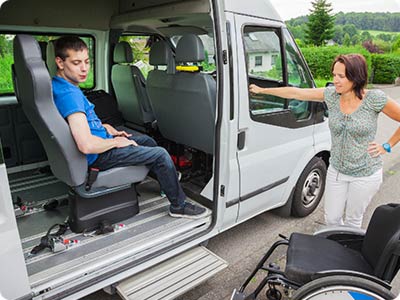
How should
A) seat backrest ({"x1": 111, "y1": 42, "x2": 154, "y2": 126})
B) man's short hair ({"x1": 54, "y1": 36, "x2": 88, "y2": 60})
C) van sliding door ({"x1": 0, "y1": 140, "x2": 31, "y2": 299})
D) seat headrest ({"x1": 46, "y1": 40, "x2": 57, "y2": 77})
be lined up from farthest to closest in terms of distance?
seat backrest ({"x1": 111, "y1": 42, "x2": 154, "y2": 126}) → seat headrest ({"x1": 46, "y1": 40, "x2": 57, "y2": 77}) → man's short hair ({"x1": 54, "y1": 36, "x2": 88, "y2": 60}) → van sliding door ({"x1": 0, "y1": 140, "x2": 31, "y2": 299})

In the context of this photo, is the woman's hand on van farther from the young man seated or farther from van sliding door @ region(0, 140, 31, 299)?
van sliding door @ region(0, 140, 31, 299)

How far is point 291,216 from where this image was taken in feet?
12.7

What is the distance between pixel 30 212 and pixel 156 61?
2133mm

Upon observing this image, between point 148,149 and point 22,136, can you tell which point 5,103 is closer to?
point 22,136

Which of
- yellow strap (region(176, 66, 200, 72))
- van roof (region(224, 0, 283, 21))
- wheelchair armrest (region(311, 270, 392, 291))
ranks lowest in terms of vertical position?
wheelchair armrest (region(311, 270, 392, 291))

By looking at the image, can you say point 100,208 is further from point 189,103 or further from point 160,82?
point 160,82

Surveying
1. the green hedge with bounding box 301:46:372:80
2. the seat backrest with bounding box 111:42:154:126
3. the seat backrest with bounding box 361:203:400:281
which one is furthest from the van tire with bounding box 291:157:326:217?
the green hedge with bounding box 301:46:372:80

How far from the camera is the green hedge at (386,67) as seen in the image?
18078 mm

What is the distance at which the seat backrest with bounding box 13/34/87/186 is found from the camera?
2084mm

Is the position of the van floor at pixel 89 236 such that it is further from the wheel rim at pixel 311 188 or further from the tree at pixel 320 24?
the tree at pixel 320 24

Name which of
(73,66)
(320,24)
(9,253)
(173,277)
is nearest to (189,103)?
(73,66)

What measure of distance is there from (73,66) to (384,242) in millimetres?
2318

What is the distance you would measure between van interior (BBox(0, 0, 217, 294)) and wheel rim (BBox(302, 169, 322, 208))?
1.05 meters

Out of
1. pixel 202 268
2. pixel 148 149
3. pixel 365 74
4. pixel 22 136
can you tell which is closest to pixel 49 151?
pixel 148 149
